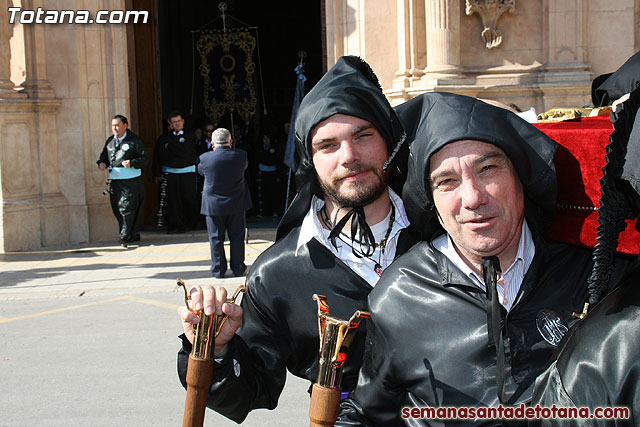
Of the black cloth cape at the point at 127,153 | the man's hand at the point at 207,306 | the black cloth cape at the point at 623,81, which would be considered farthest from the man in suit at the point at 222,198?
→ the man's hand at the point at 207,306

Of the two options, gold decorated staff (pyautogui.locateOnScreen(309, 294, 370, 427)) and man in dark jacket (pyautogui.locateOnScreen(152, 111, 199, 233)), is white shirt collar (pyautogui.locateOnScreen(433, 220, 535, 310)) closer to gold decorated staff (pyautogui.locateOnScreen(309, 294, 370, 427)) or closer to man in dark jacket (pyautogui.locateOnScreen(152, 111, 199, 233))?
gold decorated staff (pyautogui.locateOnScreen(309, 294, 370, 427))

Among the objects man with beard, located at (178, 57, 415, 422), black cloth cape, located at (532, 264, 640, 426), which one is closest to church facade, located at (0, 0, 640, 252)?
man with beard, located at (178, 57, 415, 422)

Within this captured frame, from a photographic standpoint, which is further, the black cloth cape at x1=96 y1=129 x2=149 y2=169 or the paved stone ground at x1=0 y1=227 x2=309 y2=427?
the black cloth cape at x1=96 y1=129 x2=149 y2=169

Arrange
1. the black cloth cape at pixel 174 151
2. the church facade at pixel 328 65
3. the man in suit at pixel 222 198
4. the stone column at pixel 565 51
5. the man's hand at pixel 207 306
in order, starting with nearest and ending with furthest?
the man's hand at pixel 207 306 < the man in suit at pixel 222 198 < the stone column at pixel 565 51 < the church facade at pixel 328 65 < the black cloth cape at pixel 174 151

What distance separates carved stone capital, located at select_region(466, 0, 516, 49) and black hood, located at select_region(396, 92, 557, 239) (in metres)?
10.1

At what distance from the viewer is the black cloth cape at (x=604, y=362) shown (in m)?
1.56

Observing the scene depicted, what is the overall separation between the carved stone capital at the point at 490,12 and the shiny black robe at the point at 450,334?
10.2 metres

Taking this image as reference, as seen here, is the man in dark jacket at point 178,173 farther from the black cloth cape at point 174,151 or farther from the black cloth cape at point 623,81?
the black cloth cape at point 623,81

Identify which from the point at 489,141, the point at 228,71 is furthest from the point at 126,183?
the point at 489,141

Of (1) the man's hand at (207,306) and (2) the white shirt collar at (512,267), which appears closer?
(2) the white shirt collar at (512,267)

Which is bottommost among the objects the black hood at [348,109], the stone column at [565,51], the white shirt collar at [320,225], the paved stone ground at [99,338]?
the paved stone ground at [99,338]

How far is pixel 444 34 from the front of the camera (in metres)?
12.1

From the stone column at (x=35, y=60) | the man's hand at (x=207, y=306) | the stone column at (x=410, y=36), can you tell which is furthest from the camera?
the stone column at (x=35, y=60)

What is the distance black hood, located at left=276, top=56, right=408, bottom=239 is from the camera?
2900 millimetres
